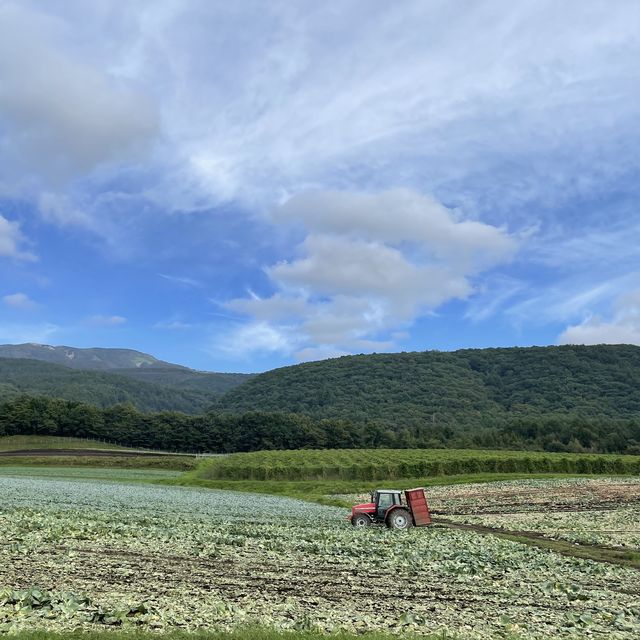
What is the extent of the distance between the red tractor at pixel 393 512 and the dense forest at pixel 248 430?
108657 millimetres

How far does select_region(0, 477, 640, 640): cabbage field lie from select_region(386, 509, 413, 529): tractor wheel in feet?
3.65

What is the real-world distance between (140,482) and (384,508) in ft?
158

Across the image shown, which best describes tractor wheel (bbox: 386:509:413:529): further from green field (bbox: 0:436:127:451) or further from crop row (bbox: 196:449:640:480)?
green field (bbox: 0:436:127:451)

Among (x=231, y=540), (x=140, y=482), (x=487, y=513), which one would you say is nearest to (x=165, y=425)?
(x=140, y=482)

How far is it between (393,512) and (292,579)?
16103 mm

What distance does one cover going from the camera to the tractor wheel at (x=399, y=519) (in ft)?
106

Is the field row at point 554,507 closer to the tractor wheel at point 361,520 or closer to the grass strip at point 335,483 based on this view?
the grass strip at point 335,483

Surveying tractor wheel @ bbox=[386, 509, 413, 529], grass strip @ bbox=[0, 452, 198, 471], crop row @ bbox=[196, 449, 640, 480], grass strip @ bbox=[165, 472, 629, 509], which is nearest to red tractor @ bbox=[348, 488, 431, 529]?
tractor wheel @ bbox=[386, 509, 413, 529]

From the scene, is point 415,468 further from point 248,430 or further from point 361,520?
point 248,430

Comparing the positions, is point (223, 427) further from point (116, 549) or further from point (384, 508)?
point (116, 549)

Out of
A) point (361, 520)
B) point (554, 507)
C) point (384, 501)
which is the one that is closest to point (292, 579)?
point (361, 520)

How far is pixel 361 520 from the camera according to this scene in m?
33.1

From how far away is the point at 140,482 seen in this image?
7250 cm

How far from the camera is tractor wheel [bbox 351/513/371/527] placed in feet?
108
